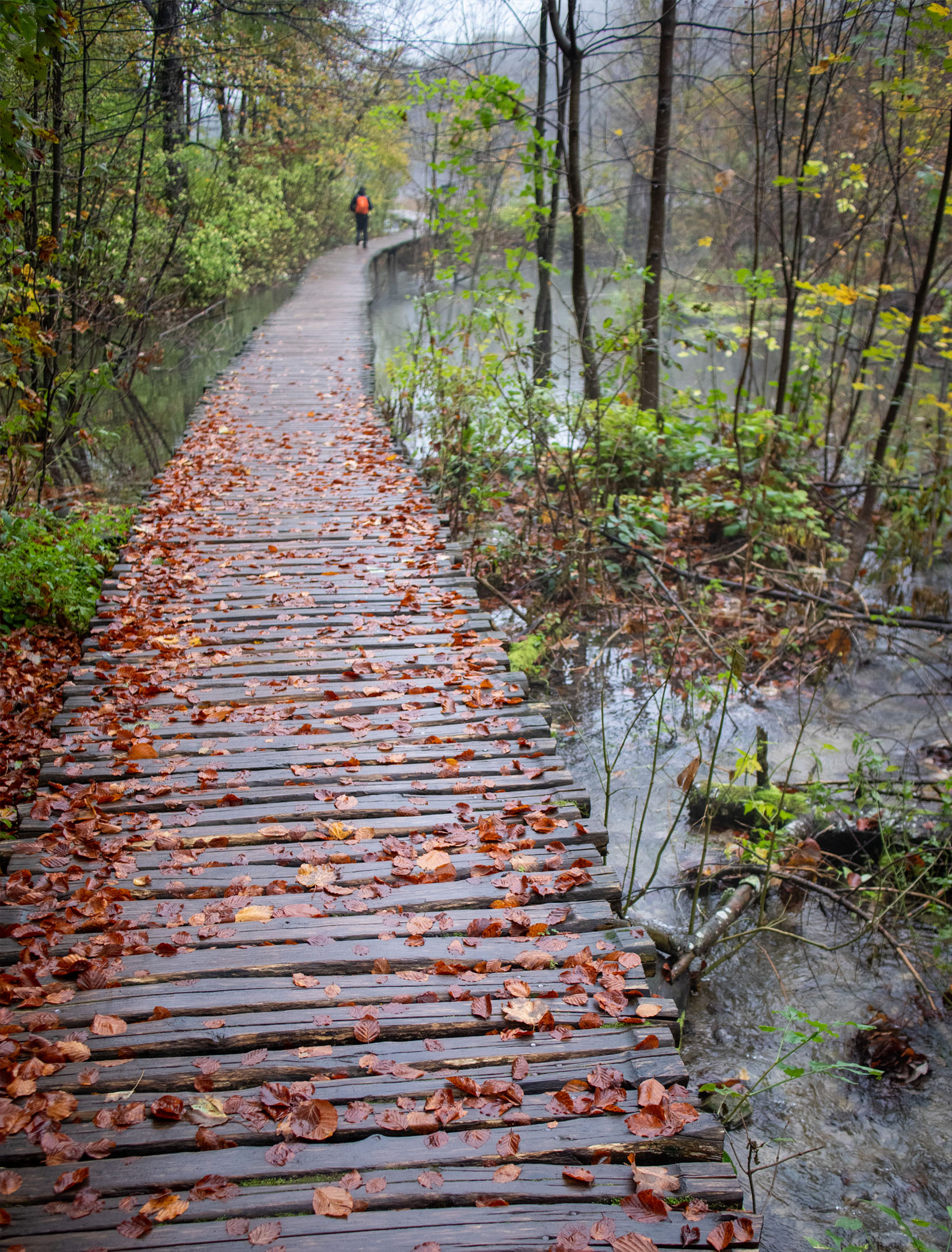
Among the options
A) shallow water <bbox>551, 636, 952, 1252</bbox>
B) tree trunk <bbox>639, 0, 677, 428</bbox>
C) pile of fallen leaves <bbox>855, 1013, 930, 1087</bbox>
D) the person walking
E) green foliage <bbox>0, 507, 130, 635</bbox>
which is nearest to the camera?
shallow water <bbox>551, 636, 952, 1252</bbox>

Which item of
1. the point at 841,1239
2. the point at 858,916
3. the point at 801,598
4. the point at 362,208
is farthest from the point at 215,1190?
Answer: the point at 362,208

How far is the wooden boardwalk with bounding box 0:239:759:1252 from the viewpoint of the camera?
1865 mm

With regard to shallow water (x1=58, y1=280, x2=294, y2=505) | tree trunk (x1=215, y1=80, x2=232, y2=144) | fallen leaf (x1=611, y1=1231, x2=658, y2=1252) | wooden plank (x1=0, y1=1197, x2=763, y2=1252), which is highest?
tree trunk (x1=215, y1=80, x2=232, y2=144)

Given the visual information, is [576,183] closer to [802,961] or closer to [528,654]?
[528,654]

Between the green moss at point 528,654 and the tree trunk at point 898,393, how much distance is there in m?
3.21

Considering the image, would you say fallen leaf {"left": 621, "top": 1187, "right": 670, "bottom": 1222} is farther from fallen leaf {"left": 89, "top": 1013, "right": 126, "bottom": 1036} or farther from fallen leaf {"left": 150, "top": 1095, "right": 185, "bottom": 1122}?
fallen leaf {"left": 89, "top": 1013, "right": 126, "bottom": 1036}

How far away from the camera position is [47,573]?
556 centimetres

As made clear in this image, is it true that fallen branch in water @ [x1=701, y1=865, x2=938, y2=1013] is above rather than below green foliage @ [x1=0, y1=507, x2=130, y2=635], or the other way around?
below

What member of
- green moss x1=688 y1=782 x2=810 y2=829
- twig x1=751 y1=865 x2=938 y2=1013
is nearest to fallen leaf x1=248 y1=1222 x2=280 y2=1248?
twig x1=751 y1=865 x2=938 y2=1013

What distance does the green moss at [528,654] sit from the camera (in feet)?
20.0

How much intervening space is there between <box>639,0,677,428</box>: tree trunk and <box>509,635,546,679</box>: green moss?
259 cm

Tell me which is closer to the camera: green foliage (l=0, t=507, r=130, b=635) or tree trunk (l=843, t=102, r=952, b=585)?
green foliage (l=0, t=507, r=130, b=635)

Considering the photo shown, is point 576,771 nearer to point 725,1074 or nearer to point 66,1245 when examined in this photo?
point 725,1074

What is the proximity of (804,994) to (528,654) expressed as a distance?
9.58 ft
